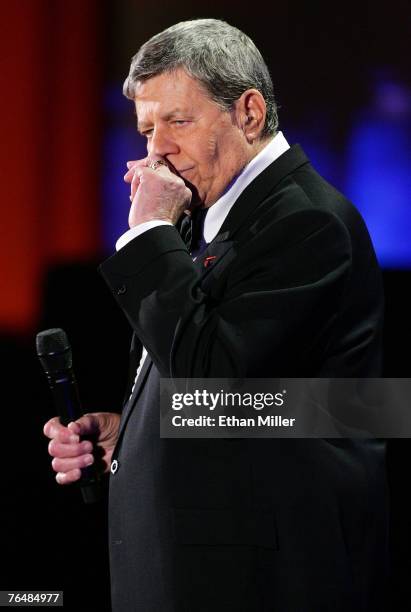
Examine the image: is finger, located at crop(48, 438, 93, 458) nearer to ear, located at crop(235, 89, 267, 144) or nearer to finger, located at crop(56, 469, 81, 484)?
finger, located at crop(56, 469, 81, 484)

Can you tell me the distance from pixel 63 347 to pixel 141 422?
0.22 meters

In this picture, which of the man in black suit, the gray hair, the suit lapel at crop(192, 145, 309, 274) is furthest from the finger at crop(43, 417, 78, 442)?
the gray hair

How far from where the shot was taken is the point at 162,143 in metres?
1.34

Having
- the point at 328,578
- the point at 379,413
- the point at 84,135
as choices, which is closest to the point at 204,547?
the point at 328,578

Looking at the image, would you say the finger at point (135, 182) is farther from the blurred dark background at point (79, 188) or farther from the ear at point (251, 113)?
the blurred dark background at point (79, 188)

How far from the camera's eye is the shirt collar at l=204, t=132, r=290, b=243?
1333mm

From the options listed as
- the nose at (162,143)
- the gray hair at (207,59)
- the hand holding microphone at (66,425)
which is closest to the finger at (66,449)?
the hand holding microphone at (66,425)

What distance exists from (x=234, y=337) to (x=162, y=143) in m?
0.43

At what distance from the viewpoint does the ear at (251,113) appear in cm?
136

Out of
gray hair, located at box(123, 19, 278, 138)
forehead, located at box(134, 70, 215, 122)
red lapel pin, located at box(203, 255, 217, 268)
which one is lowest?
red lapel pin, located at box(203, 255, 217, 268)

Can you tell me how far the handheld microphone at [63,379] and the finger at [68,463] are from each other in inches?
0.5

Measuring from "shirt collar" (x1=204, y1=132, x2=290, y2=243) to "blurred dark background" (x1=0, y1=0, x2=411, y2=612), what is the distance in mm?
622

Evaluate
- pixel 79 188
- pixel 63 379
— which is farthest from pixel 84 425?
pixel 79 188

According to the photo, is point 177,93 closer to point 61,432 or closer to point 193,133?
point 193,133
